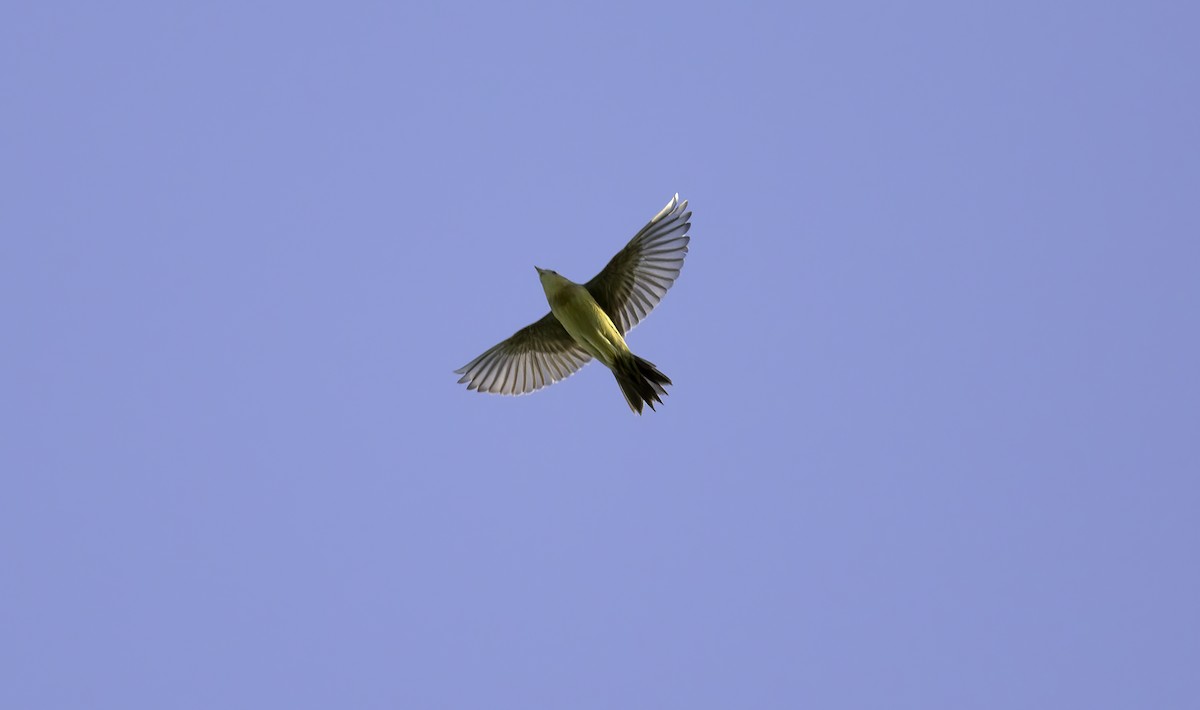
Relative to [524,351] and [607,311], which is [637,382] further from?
[524,351]

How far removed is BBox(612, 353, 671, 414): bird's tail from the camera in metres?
11.8

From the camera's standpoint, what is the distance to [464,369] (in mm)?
13820

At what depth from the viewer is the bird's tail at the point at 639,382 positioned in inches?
466

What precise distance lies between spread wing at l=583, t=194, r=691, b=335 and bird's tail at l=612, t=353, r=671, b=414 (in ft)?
2.94

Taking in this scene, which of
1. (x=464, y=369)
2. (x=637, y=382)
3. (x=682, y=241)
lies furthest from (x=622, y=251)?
(x=464, y=369)

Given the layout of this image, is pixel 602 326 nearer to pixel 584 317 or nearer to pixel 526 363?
pixel 584 317

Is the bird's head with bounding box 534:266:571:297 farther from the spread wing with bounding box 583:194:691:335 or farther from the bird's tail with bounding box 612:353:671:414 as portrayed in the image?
the bird's tail with bounding box 612:353:671:414

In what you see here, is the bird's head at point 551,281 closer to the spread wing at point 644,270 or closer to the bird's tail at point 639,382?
the spread wing at point 644,270

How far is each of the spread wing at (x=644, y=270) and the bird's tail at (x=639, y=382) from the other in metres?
0.90

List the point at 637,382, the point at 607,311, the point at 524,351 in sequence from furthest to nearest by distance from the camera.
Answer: the point at 524,351 → the point at 607,311 → the point at 637,382

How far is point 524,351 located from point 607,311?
134cm

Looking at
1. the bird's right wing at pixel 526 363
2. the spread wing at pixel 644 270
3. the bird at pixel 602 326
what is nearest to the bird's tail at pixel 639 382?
the bird at pixel 602 326

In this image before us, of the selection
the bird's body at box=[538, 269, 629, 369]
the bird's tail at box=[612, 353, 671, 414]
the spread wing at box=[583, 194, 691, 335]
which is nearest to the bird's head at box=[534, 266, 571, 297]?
the bird's body at box=[538, 269, 629, 369]

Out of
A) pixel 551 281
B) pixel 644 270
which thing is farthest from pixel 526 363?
pixel 644 270
